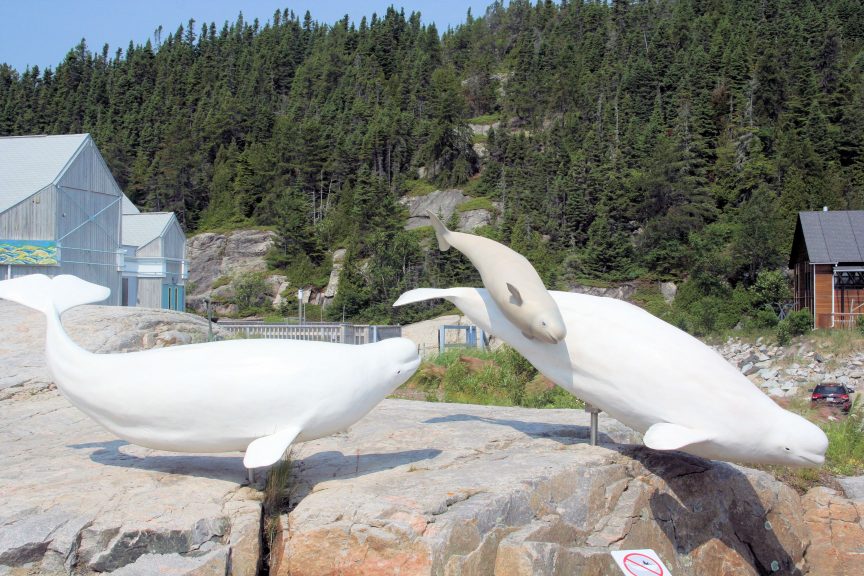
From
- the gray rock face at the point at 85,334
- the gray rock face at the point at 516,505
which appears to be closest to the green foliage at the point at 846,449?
the gray rock face at the point at 516,505

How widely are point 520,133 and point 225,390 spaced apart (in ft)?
249

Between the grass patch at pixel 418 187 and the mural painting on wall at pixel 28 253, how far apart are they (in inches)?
2052

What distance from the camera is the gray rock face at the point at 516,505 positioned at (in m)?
5.40

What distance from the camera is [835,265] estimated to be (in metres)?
35.3

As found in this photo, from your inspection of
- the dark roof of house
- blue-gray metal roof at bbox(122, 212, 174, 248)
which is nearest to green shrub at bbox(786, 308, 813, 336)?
the dark roof of house

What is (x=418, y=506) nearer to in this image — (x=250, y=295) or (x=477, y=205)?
(x=250, y=295)

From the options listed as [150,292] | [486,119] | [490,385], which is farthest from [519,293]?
[486,119]

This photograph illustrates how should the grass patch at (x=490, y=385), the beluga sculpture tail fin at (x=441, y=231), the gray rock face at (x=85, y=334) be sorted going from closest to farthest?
the beluga sculpture tail fin at (x=441, y=231), the gray rock face at (x=85, y=334), the grass patch at (x=490, y=385)

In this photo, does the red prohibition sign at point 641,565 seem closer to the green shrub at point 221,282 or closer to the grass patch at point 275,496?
the grass patch at point 275,496

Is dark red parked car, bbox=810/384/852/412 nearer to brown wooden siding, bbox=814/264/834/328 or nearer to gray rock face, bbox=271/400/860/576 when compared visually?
gray rock face, bbox=271/400/860/576

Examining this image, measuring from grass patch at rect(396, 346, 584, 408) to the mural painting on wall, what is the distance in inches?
580

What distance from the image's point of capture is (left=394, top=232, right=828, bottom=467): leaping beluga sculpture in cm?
629

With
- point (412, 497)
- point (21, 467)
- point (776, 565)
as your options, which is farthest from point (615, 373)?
point (21, 467)

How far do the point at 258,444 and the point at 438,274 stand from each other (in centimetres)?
4943
